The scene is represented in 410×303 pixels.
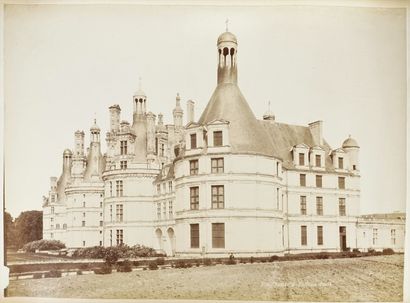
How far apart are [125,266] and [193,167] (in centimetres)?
143

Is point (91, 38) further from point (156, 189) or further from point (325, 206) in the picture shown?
point (325, 206)

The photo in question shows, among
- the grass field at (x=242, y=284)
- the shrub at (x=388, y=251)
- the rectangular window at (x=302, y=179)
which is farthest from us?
the rectangular window at (x=302, y=179)

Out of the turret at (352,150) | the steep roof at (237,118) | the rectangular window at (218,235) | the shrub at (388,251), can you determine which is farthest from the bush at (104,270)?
the shrub at (388,251)

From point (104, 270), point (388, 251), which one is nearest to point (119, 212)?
point (104, 270)

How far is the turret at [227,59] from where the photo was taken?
690cm

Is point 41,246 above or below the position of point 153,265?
above

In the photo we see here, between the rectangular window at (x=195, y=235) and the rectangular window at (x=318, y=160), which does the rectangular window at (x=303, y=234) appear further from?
the rectangular window at (x=195, y=235)

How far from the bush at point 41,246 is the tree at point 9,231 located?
6.4 inches

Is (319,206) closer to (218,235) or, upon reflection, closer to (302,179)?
(302,179)

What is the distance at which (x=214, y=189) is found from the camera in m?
7.09

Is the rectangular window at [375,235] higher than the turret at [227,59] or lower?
lower

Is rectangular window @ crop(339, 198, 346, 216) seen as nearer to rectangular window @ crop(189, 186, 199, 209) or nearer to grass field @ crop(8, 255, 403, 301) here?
grass field @ crop(8, 255, 403, 301)

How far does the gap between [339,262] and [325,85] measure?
6.96 ft

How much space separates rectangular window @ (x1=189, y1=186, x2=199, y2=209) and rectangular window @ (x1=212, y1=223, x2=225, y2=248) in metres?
0.32
